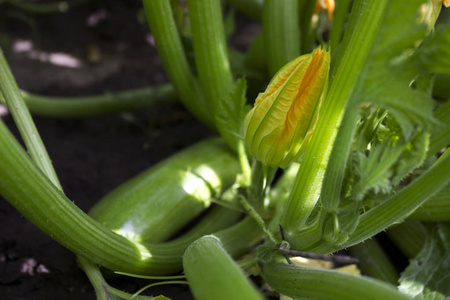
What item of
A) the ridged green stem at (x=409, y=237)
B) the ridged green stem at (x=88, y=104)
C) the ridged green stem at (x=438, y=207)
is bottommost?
the ridged green stem at (x=409, y=237)

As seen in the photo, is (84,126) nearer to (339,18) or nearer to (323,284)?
(339,18)

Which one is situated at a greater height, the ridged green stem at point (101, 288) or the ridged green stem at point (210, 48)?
the ridged green stem at point (210, 48)

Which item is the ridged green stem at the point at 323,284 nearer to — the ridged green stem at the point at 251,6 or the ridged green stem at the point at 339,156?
the ridged green stem at the point at 339,156

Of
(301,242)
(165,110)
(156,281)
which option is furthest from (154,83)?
(301,242)

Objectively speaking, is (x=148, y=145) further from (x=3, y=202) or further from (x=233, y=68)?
(x=3, y=202)

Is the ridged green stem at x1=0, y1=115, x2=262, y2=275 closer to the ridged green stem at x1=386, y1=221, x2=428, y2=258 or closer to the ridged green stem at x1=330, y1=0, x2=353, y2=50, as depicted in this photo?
the ridged green stem at x1=386, y1=221, x2=428, y2=258

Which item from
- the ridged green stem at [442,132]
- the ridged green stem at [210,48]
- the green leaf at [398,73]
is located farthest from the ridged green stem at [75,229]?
the green leaf at [398,73]

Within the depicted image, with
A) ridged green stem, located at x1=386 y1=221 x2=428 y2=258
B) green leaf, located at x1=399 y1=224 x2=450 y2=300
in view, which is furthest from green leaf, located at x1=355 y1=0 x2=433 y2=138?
ridged green stem, located at x1=386 y1=221 x2=428 y2=258
